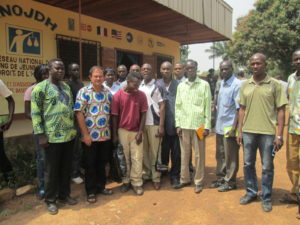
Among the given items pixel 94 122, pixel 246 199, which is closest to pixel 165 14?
pixel 94 122

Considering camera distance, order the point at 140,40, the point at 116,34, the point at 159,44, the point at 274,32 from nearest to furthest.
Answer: the point at 116,34 → the point at 140,40 → the point at 159,44 → the point at 274,32

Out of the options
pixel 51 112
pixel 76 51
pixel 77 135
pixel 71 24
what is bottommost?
pixel 77 135

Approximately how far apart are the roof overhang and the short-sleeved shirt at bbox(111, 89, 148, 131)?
2.25 metres

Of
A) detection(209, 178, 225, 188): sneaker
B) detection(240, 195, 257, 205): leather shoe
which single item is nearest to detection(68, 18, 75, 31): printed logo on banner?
detection(209, 178, 225, 188): sneaker

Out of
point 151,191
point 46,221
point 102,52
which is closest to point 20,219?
point 46,221

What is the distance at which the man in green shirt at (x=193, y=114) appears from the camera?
11.7 feet

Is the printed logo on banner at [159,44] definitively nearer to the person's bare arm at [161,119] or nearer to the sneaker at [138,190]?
the person's bare arm at [161,119]

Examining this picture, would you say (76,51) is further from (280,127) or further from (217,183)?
Answer: (280,127)

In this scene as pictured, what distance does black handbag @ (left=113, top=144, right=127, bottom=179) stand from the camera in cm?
358

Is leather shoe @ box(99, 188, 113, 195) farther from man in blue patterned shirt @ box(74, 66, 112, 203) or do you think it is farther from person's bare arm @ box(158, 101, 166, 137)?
person's bare arm @ box(158, 101, 166, 137)

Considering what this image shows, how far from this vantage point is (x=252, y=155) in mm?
3191

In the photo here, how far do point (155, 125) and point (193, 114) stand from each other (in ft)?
1.98

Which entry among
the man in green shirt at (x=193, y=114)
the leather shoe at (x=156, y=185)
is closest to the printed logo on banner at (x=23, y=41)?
the man in green shirt at (x=193, y=114)

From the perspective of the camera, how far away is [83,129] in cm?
323
